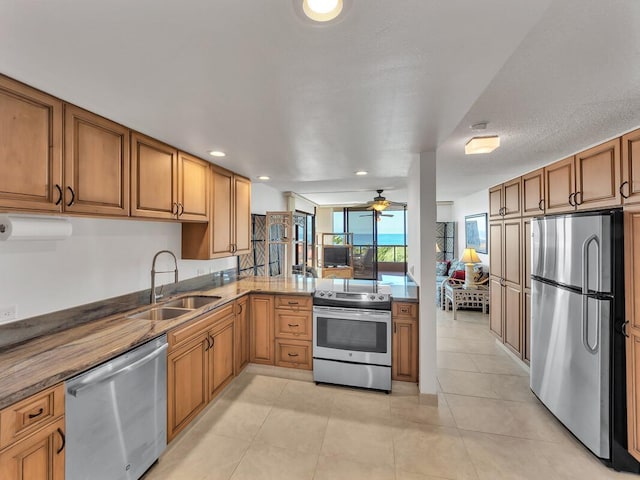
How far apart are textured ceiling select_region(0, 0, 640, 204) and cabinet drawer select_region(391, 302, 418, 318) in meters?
1.49

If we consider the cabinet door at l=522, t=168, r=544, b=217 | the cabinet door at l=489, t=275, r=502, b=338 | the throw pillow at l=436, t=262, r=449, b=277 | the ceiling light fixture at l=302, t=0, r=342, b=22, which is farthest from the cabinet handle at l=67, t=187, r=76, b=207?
the throw pillow at l=436, t=262, r=449, b=277

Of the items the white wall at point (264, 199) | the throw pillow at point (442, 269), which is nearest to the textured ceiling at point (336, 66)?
the white wall at point (264, 199)

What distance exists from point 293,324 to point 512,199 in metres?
2.93

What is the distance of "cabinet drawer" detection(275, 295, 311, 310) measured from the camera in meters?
2.98

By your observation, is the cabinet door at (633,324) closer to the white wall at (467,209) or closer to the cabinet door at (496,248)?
the cabinet door at (496,248)

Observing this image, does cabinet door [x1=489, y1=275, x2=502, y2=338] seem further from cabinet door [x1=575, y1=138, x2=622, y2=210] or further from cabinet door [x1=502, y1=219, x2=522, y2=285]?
cabinet door [x1=575, y1=138, x2=622, y2=210]

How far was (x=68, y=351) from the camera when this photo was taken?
1508 millimetres

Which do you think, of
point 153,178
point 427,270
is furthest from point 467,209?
point 153,178

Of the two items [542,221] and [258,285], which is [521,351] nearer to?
[542,221]

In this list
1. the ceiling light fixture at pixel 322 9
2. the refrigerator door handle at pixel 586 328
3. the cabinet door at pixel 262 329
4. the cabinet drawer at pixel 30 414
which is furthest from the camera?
the cabinet door at pixel 262 329

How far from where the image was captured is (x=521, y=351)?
3.14 meters

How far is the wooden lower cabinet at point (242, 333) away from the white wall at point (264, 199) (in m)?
1.64

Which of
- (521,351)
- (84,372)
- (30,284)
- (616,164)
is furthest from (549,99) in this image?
Result: (30,284)

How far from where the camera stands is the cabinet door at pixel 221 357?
2431 millimetres
